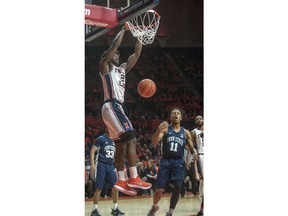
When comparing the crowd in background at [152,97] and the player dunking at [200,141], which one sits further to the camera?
the player dunking at [200,141]

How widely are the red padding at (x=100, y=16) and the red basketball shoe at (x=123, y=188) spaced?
4.49ft

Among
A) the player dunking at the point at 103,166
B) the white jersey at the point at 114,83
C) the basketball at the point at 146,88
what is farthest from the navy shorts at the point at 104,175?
the basketball at the point at 146,88

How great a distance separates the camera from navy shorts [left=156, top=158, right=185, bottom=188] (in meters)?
5.62

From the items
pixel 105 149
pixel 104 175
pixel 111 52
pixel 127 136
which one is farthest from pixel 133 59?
pixel 104 175

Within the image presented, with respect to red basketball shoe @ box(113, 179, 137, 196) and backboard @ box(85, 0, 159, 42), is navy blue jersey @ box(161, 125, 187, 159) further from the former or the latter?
backboard @ box(85, 0, 159, 42)

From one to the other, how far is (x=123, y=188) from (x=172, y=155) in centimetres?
55

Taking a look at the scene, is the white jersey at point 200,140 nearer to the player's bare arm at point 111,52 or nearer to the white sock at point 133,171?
the white sock at point 133,171

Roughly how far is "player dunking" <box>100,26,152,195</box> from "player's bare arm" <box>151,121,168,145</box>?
8.0 inches

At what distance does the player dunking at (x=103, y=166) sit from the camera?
17.7 ft

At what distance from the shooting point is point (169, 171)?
5.65 m

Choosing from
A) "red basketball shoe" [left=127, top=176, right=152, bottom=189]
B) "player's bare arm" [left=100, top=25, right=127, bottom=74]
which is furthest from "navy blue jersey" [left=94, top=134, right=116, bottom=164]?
"player's bare arm" [left=100, top=25, right=127, bottom=74]

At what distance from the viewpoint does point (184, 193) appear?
225 inches
